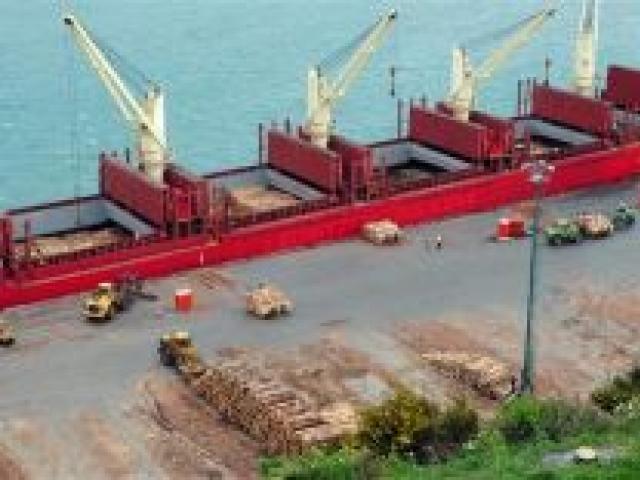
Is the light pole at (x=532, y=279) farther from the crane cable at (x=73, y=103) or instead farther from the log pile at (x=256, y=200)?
the crane cable at (x=73, y=103)

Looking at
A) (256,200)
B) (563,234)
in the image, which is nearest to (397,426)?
(563,234)

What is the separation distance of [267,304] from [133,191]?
27.4 feet

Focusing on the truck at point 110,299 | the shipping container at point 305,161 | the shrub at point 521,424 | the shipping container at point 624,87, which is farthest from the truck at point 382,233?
the shipping container at point 624,87

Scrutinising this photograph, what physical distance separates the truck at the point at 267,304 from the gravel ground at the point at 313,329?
0.30m

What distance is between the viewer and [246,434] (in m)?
29.8

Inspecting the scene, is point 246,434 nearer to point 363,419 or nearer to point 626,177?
point 363,419

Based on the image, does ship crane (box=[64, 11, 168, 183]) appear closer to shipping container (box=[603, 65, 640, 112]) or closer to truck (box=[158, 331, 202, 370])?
truck (box=[158, 331, 202, 370])

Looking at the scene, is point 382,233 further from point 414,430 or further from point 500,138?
point 414,430

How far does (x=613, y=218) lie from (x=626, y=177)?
624 centimetres

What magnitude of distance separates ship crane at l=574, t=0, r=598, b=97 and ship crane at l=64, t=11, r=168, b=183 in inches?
779

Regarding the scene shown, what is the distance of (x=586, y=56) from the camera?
180ft

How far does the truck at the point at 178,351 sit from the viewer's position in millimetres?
32844

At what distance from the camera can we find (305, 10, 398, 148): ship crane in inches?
1857

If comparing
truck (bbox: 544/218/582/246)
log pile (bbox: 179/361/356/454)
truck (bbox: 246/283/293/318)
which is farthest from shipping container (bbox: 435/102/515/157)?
log pile (bbox: 179/361/356/454)
